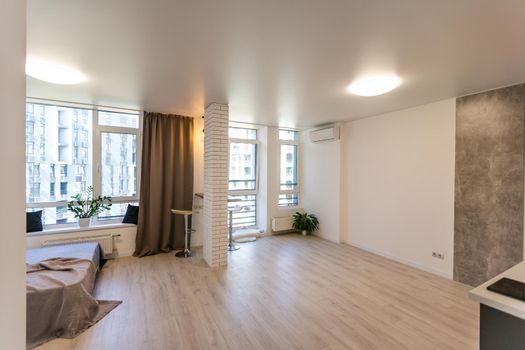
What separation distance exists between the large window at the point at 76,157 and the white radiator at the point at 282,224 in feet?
9.39

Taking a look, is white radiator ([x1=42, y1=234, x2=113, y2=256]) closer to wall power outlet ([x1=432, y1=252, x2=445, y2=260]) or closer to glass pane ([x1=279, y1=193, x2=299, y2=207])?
glass pane ([x1=279, y1=193, x2=299, y2=207])

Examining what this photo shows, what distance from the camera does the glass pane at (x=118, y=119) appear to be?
4281 mm

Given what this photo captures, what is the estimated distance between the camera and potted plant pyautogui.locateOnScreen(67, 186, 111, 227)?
3.93 m

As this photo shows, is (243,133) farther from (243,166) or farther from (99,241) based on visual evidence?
(99,241)

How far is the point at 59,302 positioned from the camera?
228 centimetres

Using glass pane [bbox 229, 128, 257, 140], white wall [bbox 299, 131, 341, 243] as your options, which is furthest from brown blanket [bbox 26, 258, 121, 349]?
white wall [bbox 299, 131, 341, 243]

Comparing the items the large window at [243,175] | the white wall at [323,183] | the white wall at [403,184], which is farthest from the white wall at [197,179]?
the white wall at [403,184]

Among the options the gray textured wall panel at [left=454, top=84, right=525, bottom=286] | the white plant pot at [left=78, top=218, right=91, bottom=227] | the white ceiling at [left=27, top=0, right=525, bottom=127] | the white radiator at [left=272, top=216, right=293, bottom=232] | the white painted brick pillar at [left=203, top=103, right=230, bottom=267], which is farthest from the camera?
the white radiator at [left=272, top=216, right=293, bottom=232]

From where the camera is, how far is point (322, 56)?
221 cm

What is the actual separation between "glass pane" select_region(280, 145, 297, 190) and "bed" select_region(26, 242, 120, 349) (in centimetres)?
416

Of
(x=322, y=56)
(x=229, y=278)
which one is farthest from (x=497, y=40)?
(x=229, y=278)

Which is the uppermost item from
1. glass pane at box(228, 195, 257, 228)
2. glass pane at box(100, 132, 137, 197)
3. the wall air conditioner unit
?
the wall air conditioner unit

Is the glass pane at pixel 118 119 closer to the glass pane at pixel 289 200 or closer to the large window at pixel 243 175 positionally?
the large window at pixel 243 175

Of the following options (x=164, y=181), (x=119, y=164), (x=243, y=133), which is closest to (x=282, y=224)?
(x=243, y=133)
